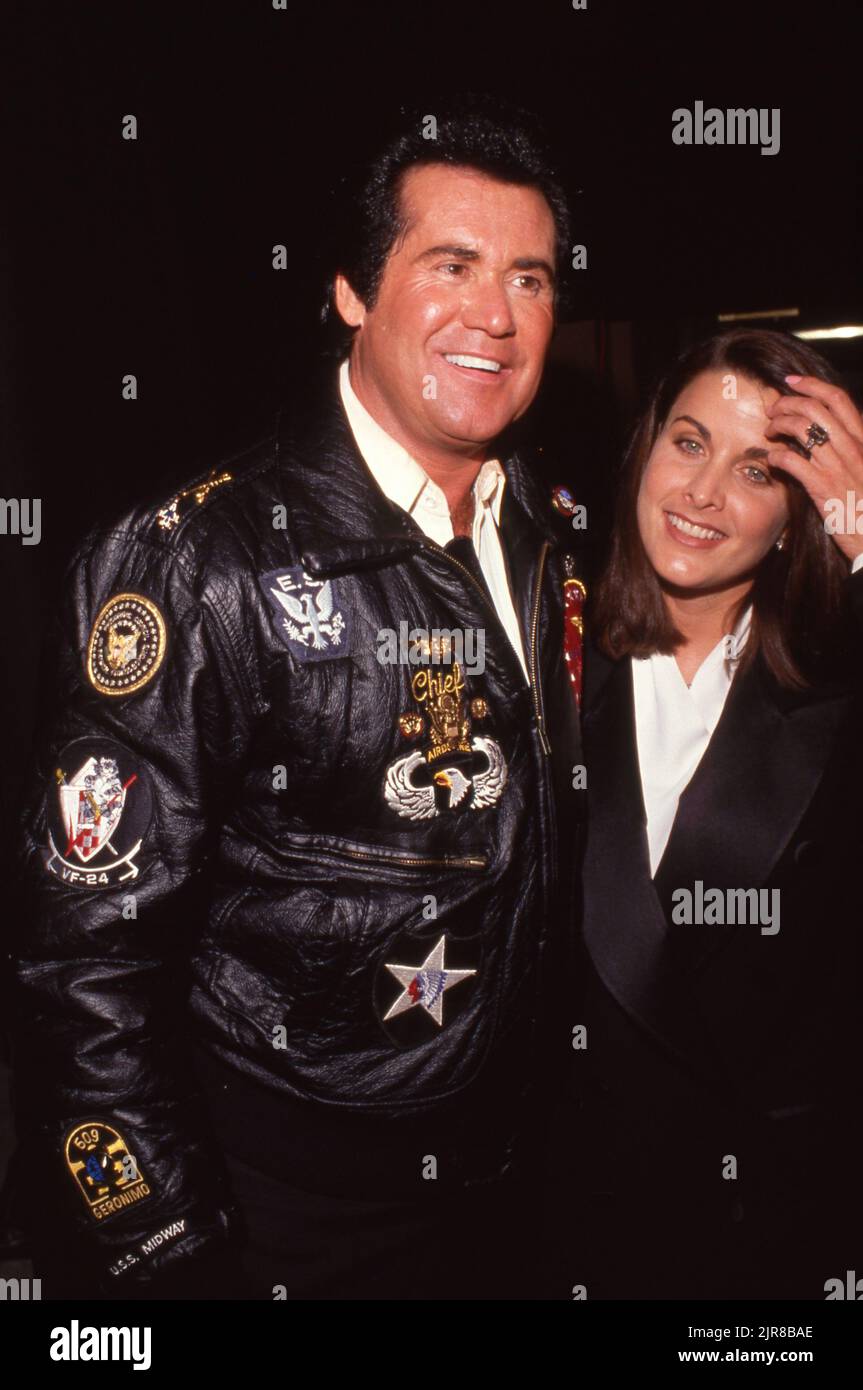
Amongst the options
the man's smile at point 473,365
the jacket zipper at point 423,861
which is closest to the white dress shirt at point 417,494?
the man's smile at point 473,365

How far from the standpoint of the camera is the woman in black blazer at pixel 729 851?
212 centimetres

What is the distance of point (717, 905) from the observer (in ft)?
6.91

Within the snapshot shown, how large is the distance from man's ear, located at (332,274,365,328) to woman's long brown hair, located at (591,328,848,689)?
817mm

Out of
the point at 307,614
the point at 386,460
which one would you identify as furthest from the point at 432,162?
the point at 307,614

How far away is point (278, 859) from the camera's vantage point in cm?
171

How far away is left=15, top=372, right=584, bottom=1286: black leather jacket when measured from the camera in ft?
5.06

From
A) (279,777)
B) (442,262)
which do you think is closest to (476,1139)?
(279,777)

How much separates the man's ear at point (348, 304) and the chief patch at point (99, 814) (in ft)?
2.85

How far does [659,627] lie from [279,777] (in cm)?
97

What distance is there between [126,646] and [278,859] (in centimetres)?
43

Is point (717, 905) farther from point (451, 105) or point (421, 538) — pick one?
point (451, 105)

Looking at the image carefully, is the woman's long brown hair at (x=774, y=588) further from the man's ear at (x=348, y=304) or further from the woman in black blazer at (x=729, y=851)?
the man's ear at (x=348, y=304)

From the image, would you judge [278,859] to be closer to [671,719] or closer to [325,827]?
[325,827]

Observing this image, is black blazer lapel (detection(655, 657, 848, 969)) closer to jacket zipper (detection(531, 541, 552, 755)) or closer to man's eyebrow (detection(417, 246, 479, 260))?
jacket zipper (detection(531, 541, 552, 755))
